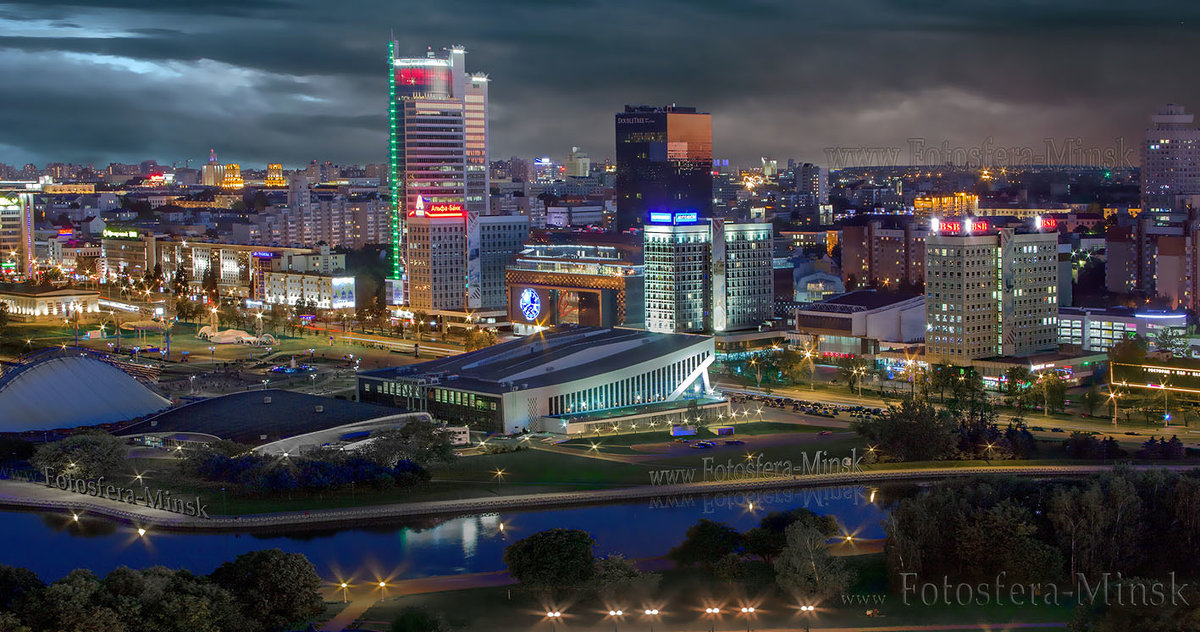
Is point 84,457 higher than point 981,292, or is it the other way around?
point 981,292

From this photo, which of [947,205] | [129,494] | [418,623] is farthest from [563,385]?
[947,205]

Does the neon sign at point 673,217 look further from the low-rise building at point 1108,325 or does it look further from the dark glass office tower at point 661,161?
the dark glass office tower at point 661,161

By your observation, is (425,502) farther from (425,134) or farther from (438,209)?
(425,134)

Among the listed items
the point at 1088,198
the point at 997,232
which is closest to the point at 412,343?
the point at 997,232

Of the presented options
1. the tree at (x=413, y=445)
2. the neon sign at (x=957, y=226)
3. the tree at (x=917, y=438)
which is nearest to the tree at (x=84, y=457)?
the tree at (x=413, y=445)

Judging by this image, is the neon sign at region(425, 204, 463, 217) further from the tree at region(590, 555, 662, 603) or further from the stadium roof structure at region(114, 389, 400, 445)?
the tree at region(590, 555, 662, 603)

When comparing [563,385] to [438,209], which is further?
[438,209]
